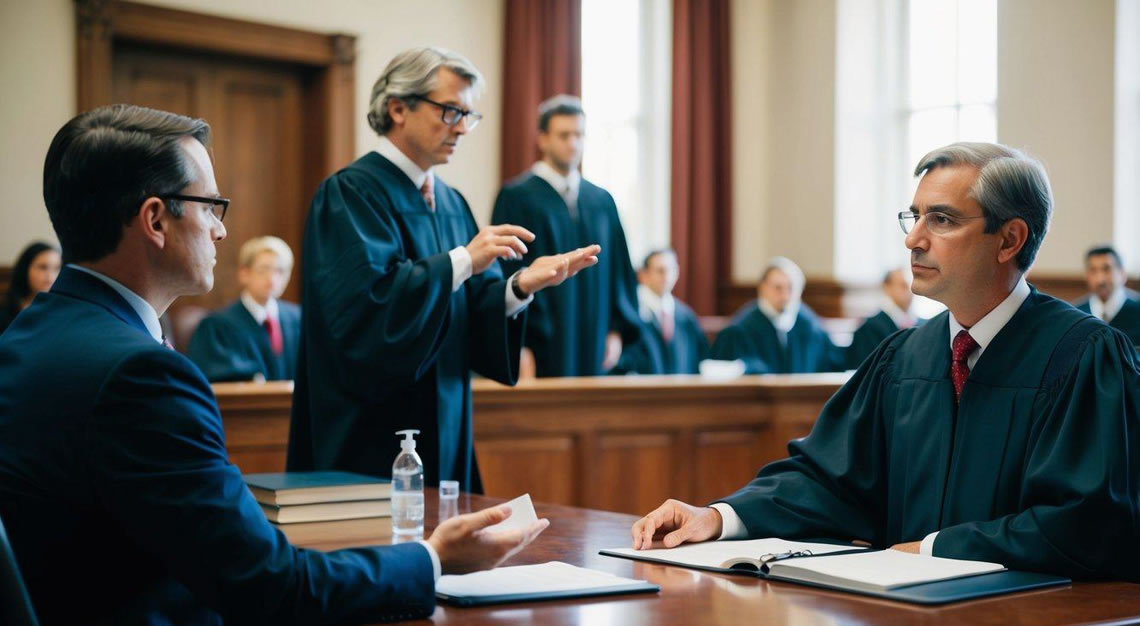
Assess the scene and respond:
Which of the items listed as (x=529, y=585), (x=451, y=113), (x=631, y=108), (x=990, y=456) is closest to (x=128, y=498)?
(x=529, y=585)

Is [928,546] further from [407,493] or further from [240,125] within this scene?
[240,125]

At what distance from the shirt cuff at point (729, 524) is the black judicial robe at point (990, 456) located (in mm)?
14

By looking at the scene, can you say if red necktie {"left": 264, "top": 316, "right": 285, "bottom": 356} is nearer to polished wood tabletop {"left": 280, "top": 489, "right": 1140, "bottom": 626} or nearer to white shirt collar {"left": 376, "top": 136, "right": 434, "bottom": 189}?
white shirt collar {"left": 376, "top": 136, "right": 434, "bottom": 189}


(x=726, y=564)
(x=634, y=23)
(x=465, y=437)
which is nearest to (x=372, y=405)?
(x=465, y=437)

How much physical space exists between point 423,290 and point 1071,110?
23.1ft

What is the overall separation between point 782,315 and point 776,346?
223 millimetres

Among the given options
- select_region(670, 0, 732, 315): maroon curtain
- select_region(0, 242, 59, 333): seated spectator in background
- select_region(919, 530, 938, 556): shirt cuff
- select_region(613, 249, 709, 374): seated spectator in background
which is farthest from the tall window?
select_region(919, 530, 938, 556): shirt cuff

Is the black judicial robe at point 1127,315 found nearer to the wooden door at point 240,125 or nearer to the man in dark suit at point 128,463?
the wooden door at point 240,125

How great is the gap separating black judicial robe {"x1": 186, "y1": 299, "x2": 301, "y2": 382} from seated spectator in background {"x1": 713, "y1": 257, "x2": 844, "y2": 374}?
3198 millimetres

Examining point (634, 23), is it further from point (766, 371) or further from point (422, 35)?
point (766, 371)

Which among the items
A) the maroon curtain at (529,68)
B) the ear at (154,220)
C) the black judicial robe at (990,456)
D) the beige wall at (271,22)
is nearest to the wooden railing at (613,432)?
the black judicial robe at (990,456)

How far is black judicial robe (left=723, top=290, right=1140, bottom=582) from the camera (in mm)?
2162

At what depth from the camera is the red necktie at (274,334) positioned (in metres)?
7.54

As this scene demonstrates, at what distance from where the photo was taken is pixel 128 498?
1550mm
